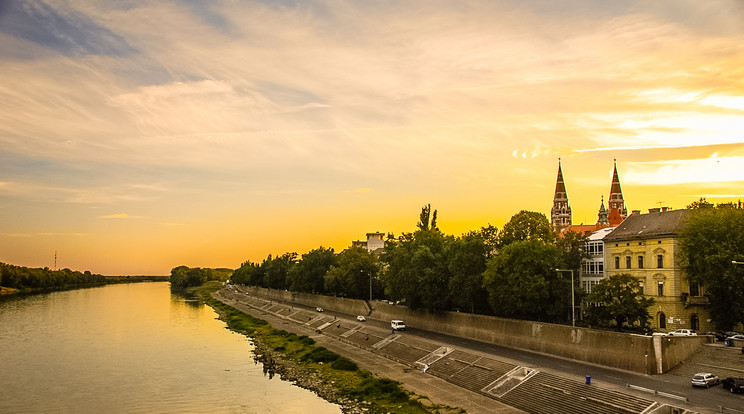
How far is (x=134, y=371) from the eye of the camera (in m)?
71.7

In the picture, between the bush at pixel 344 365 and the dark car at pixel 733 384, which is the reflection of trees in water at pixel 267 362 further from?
the dark car at pixel 733 384

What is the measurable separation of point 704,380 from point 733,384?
77.1 inches

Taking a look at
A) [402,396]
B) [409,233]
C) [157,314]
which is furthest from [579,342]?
[157,314]

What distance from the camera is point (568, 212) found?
572ft

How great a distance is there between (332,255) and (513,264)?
284 feet

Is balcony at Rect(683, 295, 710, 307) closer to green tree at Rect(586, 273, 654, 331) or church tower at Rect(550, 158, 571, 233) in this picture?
green tree at Rect(586, 273, 654, 331)

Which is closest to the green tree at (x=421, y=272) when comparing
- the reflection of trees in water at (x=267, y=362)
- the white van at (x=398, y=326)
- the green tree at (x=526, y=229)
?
the white van at (x=398, y=326)

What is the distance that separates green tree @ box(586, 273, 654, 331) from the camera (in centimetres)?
5753

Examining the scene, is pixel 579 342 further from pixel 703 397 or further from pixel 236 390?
pixel 236 390

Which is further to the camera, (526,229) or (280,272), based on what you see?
(280,272)

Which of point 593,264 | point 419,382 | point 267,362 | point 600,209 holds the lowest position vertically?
point 267,362

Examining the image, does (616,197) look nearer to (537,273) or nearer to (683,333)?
(537,273)

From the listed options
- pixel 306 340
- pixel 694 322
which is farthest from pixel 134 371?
pixel 694 322

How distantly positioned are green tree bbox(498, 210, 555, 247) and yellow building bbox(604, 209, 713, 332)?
9427mm
